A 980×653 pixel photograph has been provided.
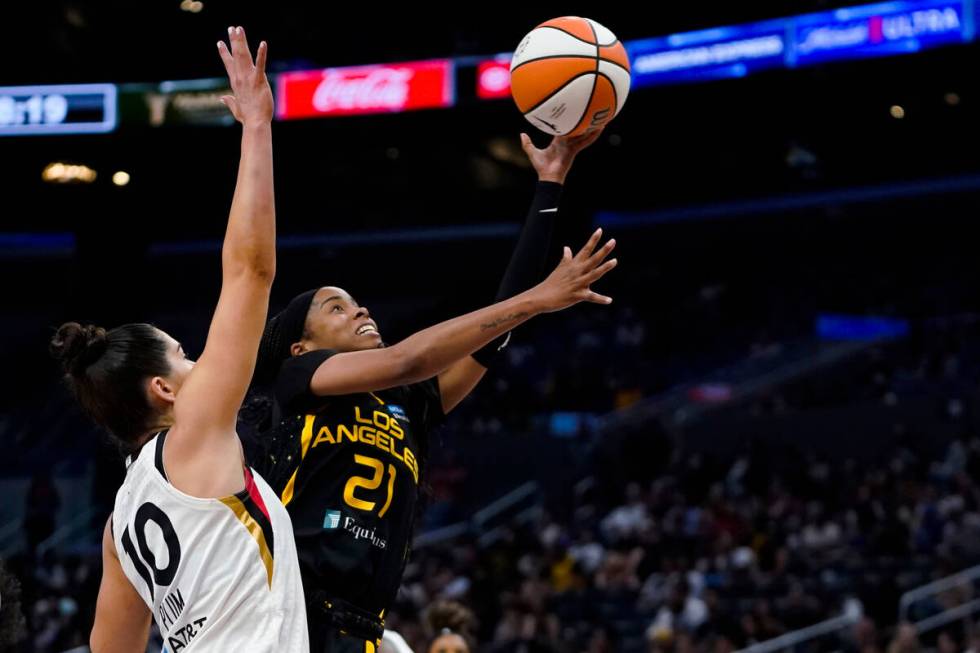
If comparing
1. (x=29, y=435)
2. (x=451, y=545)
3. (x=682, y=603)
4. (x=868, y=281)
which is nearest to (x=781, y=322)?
(x=868, y=281)

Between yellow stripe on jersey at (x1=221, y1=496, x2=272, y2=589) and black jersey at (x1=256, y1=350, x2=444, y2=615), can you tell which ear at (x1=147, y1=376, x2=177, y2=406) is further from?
black jersey at (x1=256, y1=350, x2=444, y2=615)

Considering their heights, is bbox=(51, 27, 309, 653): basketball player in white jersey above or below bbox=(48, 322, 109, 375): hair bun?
below

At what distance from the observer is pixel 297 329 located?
4.12 m

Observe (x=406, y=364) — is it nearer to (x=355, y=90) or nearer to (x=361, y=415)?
(x=361, y=415)

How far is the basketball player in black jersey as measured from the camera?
135 inches

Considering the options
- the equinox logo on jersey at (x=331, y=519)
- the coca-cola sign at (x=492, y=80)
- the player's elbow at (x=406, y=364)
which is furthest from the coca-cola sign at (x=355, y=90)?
the player's elbow at (x=406, y=364)

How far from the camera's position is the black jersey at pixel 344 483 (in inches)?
144

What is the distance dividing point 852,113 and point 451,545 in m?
8.18

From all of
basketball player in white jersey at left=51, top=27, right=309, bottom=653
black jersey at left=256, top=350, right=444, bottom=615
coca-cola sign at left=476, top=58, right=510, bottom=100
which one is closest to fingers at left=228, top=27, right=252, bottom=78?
basketball player in white jersey at left=51, top=27, right=309, bottom=653

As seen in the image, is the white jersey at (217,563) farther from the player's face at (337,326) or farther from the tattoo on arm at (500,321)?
the player's face at (337,326)

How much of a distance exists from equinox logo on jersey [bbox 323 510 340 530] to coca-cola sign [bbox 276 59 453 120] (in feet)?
47.0

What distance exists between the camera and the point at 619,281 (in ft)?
81.8

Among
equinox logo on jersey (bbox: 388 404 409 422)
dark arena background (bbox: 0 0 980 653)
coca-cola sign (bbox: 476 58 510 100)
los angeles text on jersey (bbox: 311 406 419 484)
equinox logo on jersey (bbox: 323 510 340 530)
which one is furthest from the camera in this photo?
coca-cola sign (bbox: 476 58 510 100)

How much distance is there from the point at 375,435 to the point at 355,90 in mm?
14572
